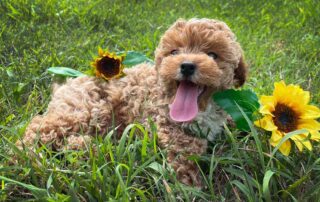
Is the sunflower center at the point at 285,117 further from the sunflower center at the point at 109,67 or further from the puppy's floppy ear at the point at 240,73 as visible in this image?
the sunflower center at the point at 109,67

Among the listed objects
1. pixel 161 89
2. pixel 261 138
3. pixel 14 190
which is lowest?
pixel 14 190

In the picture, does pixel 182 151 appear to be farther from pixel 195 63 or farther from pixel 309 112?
pixel 309 112

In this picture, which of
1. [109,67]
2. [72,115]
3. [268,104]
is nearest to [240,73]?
[268,104]

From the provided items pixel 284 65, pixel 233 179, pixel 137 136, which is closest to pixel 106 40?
pixel 284 65

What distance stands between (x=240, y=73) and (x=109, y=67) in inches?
40.3

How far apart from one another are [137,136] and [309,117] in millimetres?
1128

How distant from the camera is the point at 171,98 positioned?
308 centimetres

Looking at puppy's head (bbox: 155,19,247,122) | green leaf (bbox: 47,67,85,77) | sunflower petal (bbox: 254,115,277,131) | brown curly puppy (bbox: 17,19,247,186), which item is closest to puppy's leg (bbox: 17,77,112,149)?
brown curly puppy (bbox: 17,19,247,186)

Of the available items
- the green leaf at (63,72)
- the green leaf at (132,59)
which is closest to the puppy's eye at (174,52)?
the green leaf at (132,59)

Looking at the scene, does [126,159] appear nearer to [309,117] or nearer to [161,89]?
[161,89]

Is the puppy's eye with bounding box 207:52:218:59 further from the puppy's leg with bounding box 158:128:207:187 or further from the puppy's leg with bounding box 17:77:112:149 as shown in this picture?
the puppy's leg with bounding box 17:77:112:149

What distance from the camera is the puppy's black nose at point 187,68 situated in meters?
2.80

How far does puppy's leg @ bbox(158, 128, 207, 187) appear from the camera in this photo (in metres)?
2.81

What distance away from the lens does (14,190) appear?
2.61 meters
